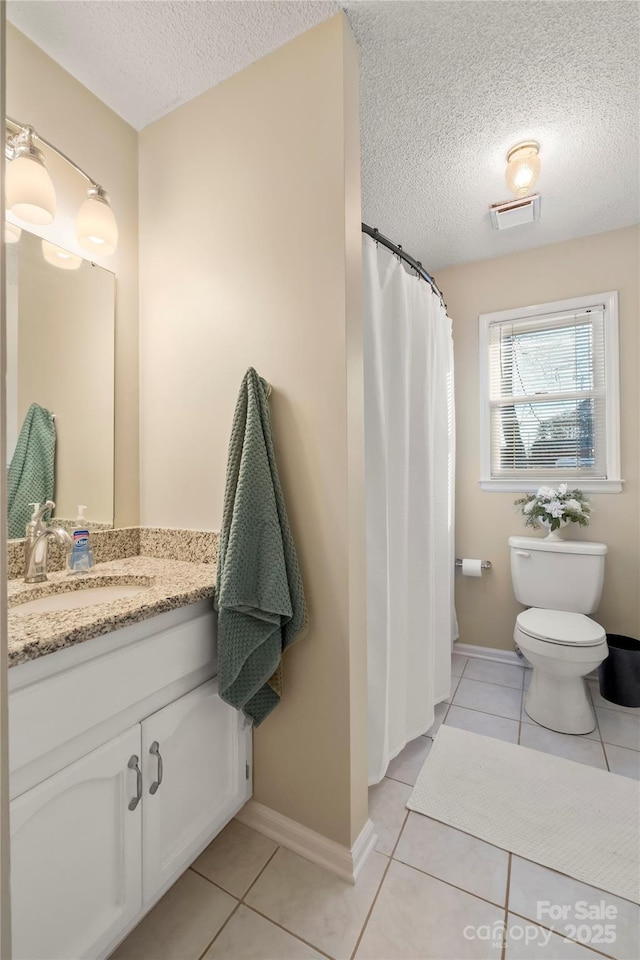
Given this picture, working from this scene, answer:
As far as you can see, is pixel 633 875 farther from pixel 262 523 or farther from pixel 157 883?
pixel 262 523

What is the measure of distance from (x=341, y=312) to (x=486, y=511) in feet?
5.86

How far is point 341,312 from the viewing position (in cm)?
119

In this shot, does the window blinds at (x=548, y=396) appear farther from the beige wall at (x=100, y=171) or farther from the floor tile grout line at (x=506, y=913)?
the beige wall at (x=100, y=171)

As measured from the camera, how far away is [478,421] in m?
2.56

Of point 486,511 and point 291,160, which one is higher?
point 291,160

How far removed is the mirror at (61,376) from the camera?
1248 millimetres

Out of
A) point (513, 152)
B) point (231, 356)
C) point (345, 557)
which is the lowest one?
point (345, 557)

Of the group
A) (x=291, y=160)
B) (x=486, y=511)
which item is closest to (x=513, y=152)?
(x=291, y=160)

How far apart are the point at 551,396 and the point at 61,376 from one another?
2.43 m

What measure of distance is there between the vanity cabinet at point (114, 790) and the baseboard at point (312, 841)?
164 mm

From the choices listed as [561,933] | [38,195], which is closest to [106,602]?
[38,195]

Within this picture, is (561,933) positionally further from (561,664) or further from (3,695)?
(3,695)

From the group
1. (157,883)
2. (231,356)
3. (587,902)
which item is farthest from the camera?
(231,356)

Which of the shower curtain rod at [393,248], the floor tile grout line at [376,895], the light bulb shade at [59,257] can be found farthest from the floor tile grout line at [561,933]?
the light bulb shade at [59,257]
